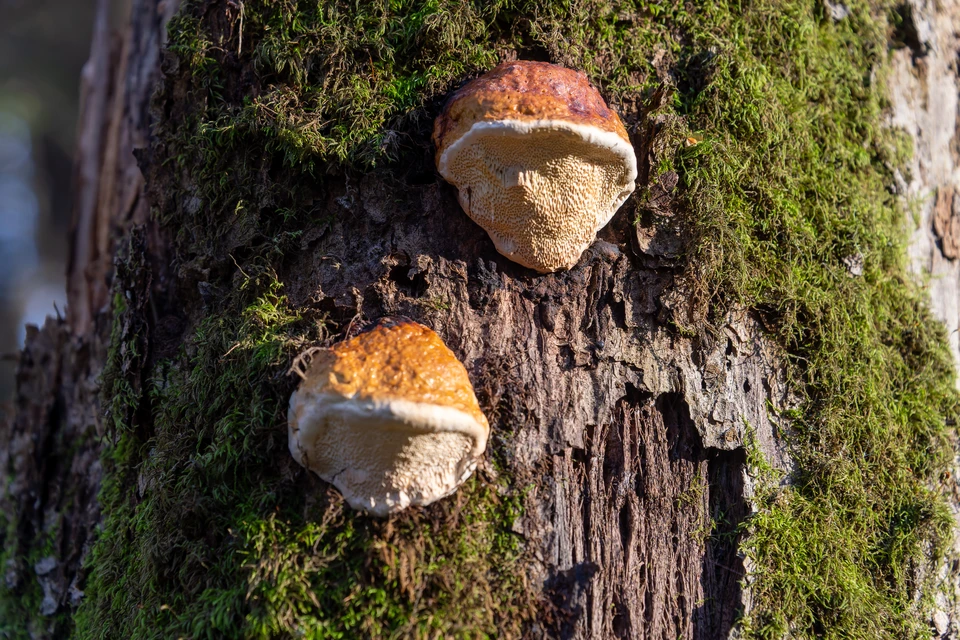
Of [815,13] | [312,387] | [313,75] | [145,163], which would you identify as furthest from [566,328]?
[815,13]

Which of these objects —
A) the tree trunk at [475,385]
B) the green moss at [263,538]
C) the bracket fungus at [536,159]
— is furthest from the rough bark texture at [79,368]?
the bracket fungus at [536,159]

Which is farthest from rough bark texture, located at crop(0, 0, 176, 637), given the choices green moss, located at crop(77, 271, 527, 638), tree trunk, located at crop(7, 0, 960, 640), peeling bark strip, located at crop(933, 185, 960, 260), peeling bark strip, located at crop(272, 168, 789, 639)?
peeling bark strip, located at crop(933, 185, 960, 260)

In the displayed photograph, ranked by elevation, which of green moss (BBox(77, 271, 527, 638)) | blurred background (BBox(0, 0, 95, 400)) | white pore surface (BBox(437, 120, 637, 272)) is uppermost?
blurred background (BBox(0, 0, 95, 400))

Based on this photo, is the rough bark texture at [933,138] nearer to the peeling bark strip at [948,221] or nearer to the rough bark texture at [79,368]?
the peeling bark strip at [948,221]

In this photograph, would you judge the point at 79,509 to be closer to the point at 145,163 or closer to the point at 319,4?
the point at 145,163

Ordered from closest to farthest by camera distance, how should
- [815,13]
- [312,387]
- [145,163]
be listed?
[312,387] < [145,163] < [815,13]

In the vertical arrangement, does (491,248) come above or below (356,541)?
above

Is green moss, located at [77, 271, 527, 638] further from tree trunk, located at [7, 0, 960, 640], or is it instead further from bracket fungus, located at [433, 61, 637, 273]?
bracket fungus, located at [433, 61, 637, 273]
